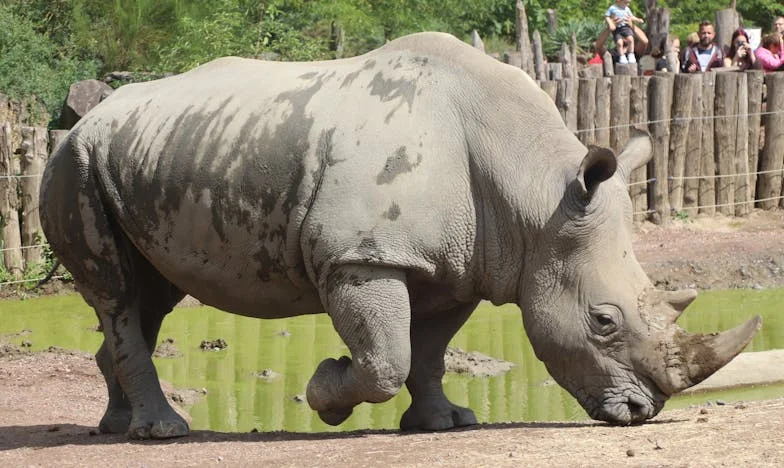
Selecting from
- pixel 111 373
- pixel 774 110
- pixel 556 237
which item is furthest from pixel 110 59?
pixel 556 237

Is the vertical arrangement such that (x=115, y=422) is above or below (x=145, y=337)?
below

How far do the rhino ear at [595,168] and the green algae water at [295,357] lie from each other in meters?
2.53

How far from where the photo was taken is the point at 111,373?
8320mm

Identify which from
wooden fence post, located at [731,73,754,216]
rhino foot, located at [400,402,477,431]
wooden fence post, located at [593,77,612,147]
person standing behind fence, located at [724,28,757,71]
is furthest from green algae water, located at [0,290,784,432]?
person standing behind fence, located at [724,28,757,71]

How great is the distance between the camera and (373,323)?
7059mm

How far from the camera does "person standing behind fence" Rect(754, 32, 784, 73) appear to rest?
17.6 meters

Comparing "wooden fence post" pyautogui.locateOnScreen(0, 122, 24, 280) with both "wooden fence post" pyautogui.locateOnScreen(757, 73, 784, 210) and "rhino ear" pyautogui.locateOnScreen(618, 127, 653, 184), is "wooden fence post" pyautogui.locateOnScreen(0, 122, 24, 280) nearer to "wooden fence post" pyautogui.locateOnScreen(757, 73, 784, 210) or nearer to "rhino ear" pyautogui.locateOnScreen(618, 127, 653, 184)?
"wooden fence post" pyautogui.locateOnScreen(757, 73, 784, 210)

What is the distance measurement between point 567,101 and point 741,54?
9.61 ft

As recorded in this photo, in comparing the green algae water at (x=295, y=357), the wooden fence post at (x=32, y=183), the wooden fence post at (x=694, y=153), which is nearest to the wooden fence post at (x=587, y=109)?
the wooden fence post at (x=694, y=153)

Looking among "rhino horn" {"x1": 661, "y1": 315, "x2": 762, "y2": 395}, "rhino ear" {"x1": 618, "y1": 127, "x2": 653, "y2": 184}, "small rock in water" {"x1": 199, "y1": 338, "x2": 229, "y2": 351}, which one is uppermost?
"rhino ear" {"x1": 618, "y1": 127, "x2": 653, "y2": 184}

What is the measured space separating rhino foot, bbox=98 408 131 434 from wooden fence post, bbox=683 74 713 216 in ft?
31.7

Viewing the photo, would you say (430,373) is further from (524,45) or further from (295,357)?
(524,45)

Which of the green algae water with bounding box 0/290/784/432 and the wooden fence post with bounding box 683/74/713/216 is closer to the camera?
the green algae water with bounding box 0/290/784/432

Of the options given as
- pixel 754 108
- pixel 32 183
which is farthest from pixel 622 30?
pixel 32 183
